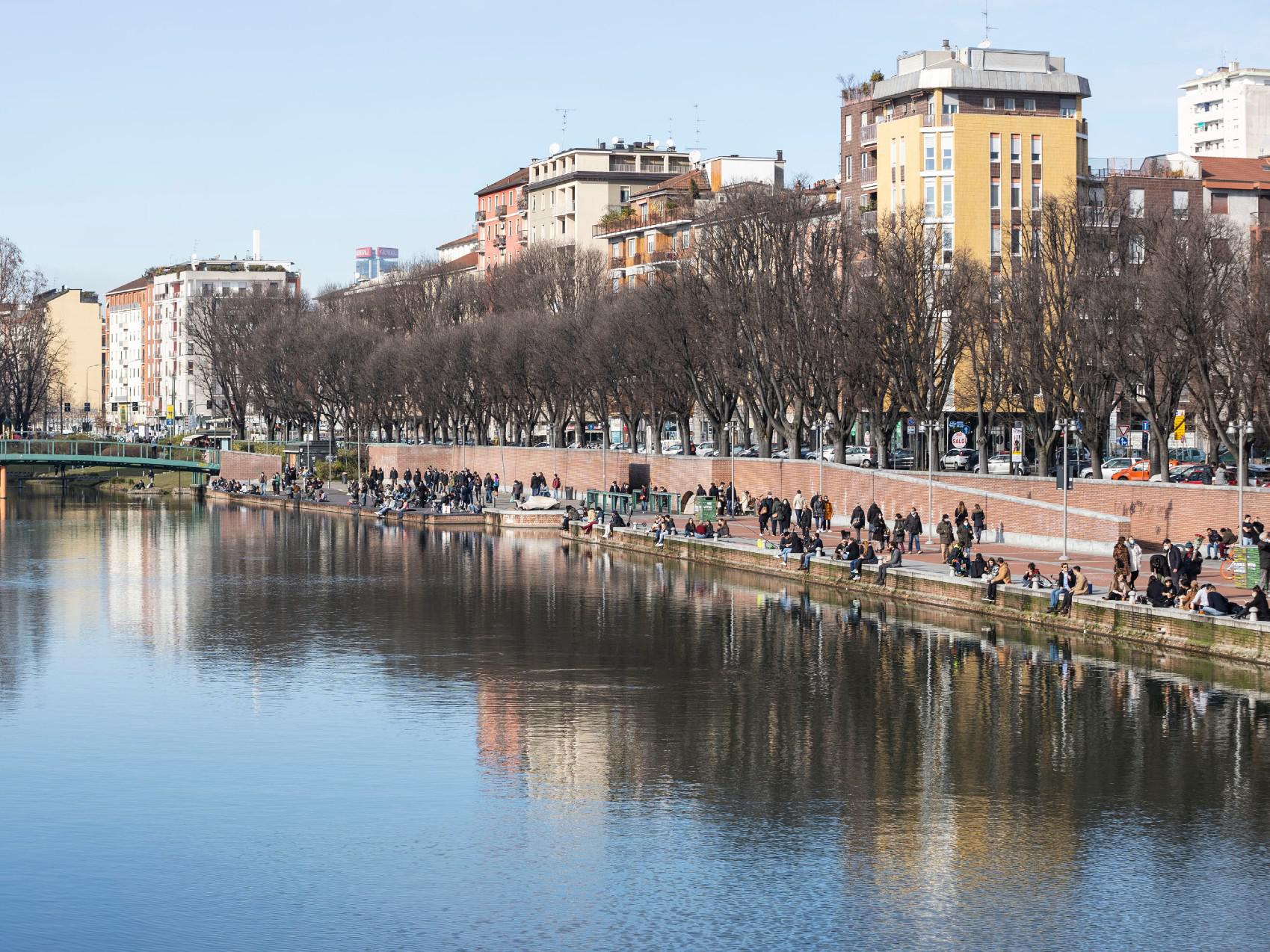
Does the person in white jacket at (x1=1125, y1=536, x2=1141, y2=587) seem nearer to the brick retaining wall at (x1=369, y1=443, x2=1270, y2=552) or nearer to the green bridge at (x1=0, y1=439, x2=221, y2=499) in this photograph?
the brick retaining wall at (x1=369, y1=443, x2=1270, y2=552)

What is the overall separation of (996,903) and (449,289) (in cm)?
11486

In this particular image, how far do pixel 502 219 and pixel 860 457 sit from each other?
270ft

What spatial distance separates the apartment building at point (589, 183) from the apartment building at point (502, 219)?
3.86m

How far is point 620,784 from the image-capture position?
2798cm

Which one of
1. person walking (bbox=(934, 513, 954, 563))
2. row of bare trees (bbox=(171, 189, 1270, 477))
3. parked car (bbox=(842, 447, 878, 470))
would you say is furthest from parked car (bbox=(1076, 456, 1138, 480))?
person walking (bbox=(934, 513, 954, 563))

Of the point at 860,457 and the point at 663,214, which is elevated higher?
the point at 663,214

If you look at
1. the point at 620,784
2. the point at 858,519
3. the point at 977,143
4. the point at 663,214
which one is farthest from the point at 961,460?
the point at 620,784

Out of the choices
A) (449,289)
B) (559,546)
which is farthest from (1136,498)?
(449,289)

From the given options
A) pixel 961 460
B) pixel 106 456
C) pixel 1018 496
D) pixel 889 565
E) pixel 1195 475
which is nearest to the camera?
pixel 889 565

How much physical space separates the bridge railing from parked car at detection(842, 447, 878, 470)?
52714 millimetres

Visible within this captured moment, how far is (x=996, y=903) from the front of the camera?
21.5 m

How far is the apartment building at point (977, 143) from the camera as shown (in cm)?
10062

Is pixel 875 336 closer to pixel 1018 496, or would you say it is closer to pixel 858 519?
pixel 858 519

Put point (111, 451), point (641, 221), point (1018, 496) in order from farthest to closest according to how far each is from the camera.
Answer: point (641, 221)
point (111, 451)
point (1018, 496)
